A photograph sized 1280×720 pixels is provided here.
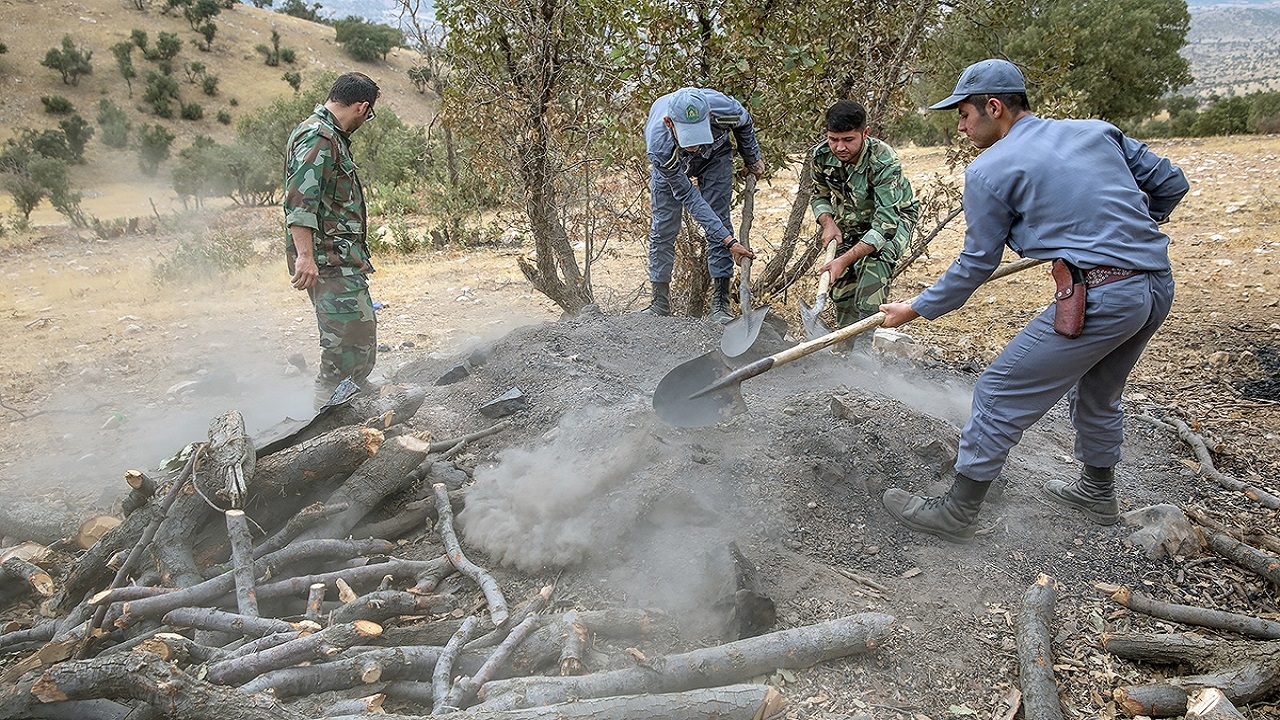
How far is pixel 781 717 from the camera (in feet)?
7.29

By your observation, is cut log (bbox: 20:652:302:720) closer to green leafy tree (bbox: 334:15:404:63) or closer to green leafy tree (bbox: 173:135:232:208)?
green leafy tree (bbox: 173:135:232:208)

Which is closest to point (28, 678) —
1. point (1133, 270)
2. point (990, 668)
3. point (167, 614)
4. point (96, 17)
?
point (167, 614)

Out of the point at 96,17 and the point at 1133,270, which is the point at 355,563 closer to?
the point at 1133,270

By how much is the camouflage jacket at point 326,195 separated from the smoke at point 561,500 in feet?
5.14

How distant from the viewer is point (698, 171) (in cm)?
503

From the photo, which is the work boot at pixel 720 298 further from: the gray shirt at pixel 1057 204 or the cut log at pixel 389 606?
the cut log at pixel 389 606

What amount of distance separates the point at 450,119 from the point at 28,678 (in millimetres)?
4852

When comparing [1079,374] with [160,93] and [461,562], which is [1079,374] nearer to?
[461,562]

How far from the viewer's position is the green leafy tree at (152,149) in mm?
23953

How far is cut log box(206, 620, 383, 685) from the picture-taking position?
225 cm

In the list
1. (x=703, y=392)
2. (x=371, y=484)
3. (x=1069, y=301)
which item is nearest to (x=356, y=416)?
(x=371, y=484)

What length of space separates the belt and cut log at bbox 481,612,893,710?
4.76 ft

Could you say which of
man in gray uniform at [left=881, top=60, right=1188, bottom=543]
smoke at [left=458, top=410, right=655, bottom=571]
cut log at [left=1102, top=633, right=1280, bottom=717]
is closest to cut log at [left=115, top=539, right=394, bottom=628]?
smoke at [left=458, top=410, right=655, bottom=571]

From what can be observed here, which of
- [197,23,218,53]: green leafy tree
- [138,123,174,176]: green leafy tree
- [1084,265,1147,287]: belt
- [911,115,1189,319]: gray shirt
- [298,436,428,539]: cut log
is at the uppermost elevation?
[197,23,218,53]: green leafy tree
